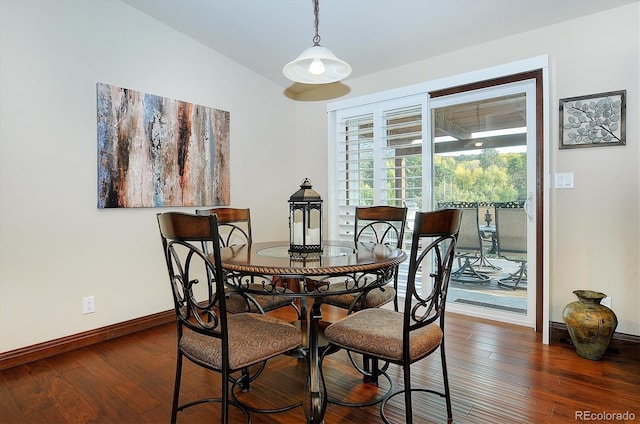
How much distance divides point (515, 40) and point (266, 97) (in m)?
2.45

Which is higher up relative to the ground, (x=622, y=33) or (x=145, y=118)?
(x=622, y=33)

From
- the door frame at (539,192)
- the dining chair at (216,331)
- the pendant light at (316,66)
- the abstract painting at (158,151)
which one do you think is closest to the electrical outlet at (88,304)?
the abstract painting at (158,151)

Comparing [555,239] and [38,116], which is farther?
[555,239]

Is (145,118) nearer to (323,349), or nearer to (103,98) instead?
(103,98)

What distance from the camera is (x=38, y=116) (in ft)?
8.02

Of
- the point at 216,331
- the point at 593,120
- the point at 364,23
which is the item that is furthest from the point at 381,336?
the point at 364,23

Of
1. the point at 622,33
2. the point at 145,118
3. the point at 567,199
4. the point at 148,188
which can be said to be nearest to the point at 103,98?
the point at 145,118

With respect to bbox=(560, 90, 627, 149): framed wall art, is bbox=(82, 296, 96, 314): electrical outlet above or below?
below

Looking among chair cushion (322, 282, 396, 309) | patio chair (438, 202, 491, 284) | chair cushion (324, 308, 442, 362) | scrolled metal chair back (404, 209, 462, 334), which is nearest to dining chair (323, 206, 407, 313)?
chair cushion (322, 282, 396, 309)

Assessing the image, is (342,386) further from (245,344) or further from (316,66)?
A: (316,66)

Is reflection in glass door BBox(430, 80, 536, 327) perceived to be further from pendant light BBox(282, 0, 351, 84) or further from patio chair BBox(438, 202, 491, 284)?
pendant light BBox(282, 0, 351, 84)

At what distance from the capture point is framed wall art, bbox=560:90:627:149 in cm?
249

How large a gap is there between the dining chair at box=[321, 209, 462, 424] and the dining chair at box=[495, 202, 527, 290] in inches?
69.8

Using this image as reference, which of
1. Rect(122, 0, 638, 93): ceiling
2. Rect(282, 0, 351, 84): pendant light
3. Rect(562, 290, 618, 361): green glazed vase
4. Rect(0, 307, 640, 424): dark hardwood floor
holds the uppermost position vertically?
Rect(122, 0, 638, 93): ceiling
